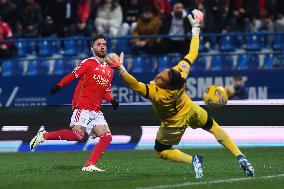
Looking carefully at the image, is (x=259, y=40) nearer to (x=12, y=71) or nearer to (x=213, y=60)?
(x=213, y=60)

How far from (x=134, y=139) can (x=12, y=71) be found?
5.95 meters

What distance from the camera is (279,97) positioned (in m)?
24.2

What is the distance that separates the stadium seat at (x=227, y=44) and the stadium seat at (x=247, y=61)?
1.50 ft

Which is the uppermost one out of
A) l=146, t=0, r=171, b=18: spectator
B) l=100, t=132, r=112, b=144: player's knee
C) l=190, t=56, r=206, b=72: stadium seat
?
l=146, t=0, r=171, b=18: spectator

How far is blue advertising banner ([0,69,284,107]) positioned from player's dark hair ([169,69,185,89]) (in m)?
11.4

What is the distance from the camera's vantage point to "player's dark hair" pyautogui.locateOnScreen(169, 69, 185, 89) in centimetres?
1276

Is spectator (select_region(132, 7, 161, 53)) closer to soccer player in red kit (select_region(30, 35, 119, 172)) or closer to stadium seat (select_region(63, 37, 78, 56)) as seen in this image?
stadium seat (select_region(63, 37, 78, 56))

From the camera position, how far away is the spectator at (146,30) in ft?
82.0

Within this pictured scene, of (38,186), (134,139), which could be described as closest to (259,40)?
(134,139)

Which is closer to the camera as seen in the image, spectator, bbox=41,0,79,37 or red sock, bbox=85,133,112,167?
red sock, bbox=85,133,112,167

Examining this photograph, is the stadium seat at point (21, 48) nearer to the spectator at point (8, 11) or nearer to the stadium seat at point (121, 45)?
the spectator at point (8, 11)

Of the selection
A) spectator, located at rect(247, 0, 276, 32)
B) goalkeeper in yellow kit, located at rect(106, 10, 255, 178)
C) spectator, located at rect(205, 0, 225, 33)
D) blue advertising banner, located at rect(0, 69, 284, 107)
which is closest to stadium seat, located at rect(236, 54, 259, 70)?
blue advertising banner, located at rect(0, 69, 284, 107)

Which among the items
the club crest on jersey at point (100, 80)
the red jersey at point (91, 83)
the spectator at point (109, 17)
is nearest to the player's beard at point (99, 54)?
the red jersey at point (91, 83)

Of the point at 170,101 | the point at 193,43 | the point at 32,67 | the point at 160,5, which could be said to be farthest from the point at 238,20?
the point at 170,101
